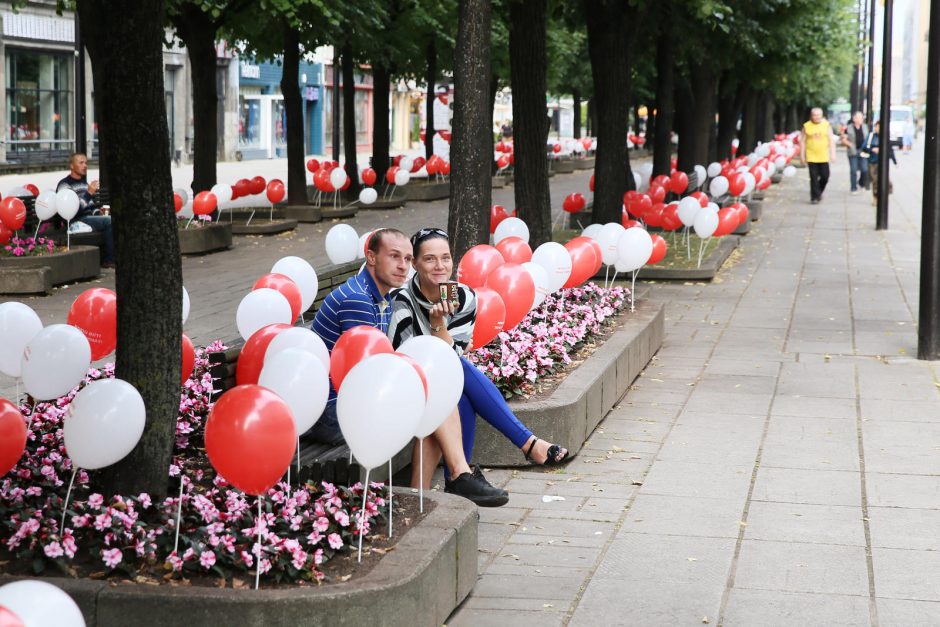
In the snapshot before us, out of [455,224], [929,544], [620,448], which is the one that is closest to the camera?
[929,544]

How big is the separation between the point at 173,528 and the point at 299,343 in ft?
4.25

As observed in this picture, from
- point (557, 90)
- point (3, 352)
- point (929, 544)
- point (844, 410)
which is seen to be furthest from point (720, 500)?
point (557, 90)

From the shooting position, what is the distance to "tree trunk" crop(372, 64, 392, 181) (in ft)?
97.3

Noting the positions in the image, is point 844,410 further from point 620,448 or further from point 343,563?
point 343,563

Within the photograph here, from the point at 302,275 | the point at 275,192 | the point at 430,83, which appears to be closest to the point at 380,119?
the point at 430,83

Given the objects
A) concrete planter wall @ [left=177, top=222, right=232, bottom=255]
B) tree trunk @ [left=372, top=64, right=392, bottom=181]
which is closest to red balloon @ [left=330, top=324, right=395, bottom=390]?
concrete planter wall @ [left=177, top=222, right=232, bottom=255]

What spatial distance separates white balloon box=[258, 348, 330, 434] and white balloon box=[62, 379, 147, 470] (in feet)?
1.80

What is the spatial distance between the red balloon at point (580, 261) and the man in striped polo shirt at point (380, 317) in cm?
372

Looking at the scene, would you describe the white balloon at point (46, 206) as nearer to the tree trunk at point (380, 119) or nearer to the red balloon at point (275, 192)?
the red balloon at point (275, 192)

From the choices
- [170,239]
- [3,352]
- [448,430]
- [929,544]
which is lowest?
[929,544]

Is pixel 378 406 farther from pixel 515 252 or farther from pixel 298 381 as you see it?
pixel 515 252

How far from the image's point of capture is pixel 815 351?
37.4 ft

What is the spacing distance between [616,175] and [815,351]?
6.48m

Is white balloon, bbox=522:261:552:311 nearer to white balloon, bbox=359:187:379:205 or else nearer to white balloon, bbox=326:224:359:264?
white balloon, bbox=326:224:359:264
